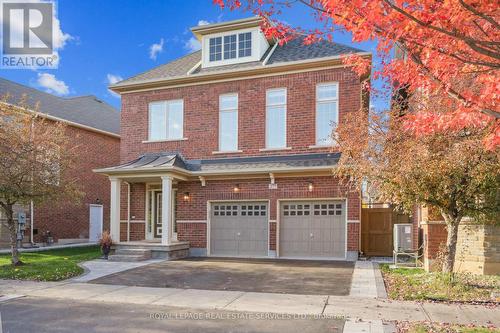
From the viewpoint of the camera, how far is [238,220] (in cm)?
1567

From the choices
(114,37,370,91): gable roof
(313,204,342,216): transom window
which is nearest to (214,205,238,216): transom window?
(313,204,342,216): transom window

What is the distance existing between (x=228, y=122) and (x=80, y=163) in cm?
1065

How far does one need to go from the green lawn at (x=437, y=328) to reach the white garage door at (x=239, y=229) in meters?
9.16

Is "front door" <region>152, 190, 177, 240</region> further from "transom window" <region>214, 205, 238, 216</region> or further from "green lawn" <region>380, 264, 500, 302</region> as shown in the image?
"green lawn" <region>380, 264, 500, 302</region>

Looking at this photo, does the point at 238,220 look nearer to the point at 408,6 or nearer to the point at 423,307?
the point at 423,307

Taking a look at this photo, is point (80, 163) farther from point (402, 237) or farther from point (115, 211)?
point (402, 237)

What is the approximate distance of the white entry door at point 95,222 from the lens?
2345 centimetres

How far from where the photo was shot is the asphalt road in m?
6.25

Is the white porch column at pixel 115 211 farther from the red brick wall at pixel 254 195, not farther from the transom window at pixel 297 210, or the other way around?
the transom window at pixel 297 210

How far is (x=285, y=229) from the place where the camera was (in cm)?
1503

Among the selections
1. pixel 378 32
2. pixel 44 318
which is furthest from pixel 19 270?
pixel 378 32

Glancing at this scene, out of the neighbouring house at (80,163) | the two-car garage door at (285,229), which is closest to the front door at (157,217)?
the two-car garage door at (285,229)

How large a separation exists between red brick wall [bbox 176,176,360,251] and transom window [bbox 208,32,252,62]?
5.23 meters

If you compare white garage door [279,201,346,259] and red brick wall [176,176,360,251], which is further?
white garage door [279,201,346,259]
